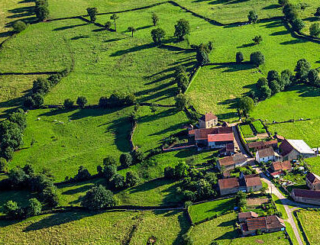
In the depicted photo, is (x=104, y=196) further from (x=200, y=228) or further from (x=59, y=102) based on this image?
(x=59, y=102)

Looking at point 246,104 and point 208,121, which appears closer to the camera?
point 208,121

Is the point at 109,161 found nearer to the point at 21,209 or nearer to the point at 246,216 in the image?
the point at 21,209

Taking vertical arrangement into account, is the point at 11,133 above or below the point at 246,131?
above

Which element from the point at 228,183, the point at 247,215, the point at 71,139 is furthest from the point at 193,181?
the point at 71,139

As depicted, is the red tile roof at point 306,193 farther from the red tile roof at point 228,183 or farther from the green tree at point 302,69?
the green tree at point 302,69

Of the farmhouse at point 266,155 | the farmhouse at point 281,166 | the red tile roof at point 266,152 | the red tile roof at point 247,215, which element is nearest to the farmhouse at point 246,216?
the red tile roof at point 247,215

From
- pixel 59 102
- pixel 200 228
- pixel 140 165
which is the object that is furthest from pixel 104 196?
pixel 59 102

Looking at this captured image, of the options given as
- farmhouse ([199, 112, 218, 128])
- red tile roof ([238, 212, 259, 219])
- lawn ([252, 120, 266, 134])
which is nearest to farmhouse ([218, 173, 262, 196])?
red tile roof ([238, 212, 259, 219])
